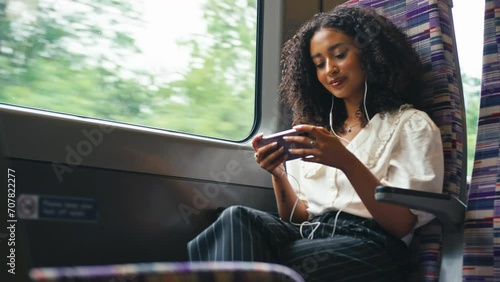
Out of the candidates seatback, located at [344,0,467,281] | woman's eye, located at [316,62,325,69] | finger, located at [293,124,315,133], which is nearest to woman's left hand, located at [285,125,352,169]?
finger, located at [293,124,315,133]

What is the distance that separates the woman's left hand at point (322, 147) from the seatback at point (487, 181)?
0.31 m

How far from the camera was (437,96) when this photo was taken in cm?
172

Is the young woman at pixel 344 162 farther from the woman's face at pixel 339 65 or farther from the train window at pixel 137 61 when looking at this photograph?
the train window at pixel 137 61

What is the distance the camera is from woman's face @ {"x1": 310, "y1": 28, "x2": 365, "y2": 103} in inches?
73.2

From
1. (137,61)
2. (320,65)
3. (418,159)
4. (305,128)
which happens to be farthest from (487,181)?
(137,61)

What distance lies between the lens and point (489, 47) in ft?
5.37

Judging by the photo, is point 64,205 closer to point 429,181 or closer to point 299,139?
point 299,139

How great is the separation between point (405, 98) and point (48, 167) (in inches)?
35.7

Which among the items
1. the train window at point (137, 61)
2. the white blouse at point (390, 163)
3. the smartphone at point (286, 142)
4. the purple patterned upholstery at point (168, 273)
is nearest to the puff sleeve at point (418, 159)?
the white blouse at point (390, 163)

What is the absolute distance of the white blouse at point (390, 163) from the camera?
5.29 feet

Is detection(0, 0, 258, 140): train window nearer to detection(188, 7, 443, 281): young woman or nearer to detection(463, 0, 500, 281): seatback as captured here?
detection(188, 7, 443, 281): young woman

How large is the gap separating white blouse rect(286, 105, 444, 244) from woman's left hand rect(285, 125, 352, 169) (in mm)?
153

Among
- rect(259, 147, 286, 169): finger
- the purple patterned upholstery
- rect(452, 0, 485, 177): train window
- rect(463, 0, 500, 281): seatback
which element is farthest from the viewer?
rect(452, 0, 485, 177): train window

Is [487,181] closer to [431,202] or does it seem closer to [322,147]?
[431,202]
